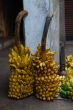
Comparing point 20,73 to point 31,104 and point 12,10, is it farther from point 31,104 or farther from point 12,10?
point 12,10

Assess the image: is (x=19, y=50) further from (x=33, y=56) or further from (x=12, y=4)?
→ (x=12, y=4)

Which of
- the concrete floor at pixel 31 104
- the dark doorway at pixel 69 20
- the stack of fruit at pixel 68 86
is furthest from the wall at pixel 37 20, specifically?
the dark doorway at pixel 69 20

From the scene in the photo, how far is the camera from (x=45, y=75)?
240 inches

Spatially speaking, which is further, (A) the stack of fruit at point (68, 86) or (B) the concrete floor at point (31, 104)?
(A) the stack of fruit at point (68, 86)

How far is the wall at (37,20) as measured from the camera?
649 cm

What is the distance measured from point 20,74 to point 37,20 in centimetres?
103

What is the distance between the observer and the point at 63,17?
10336mm

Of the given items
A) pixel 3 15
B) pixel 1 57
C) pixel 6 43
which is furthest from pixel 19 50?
pixel 3 15

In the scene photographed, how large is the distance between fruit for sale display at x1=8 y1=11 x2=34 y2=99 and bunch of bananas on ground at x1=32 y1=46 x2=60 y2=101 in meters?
0.12

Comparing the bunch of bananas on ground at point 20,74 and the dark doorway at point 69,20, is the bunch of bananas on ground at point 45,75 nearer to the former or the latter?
the bunch of bananas on ground at point 20,74

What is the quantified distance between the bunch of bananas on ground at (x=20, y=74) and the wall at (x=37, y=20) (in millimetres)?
453

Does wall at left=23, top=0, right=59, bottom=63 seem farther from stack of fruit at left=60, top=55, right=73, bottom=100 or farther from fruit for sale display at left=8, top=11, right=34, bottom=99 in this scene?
stack of fruit at left=60, top=55, right=73, bottom=100

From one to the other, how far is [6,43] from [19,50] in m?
3.96

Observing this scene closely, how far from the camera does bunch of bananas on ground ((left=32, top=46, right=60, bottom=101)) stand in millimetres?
6055
